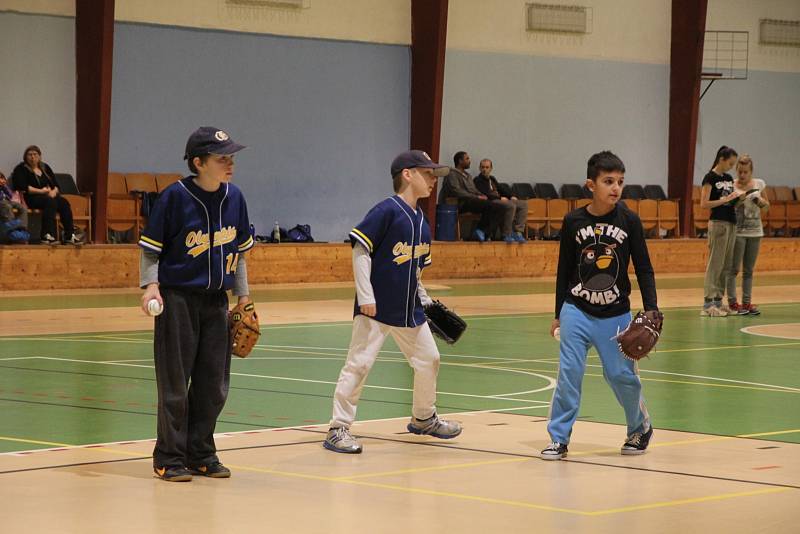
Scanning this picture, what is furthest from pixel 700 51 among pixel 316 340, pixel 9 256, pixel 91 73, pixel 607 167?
pixel 607 167

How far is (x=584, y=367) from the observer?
30.8 feet

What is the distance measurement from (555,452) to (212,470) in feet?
6.86

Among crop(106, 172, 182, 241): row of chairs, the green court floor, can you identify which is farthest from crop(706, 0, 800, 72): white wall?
the green court floor

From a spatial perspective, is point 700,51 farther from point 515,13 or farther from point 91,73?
point 91,73

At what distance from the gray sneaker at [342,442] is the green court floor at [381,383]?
1.21 metres

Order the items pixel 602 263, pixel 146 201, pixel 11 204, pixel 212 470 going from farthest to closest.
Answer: pixel 146 201 < pixel 11 204 < pixel 602 263 < pixel 212 470

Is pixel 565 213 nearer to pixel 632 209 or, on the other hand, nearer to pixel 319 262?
pixel 632 209

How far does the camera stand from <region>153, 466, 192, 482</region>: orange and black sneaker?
8.27 meters

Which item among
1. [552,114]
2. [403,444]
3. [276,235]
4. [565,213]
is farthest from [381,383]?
[552,114]

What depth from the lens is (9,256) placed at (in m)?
23.8

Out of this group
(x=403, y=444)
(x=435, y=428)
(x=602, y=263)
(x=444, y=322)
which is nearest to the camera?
(x=602, y=263)

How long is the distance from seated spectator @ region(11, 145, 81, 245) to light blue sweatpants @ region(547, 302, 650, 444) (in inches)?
638

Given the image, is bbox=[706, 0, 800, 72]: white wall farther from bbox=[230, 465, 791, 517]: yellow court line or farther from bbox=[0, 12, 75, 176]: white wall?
bbox=[230, 465, 791, 517]: yellow court line

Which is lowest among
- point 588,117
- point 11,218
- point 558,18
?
point 11,218
